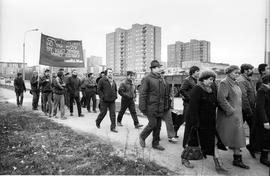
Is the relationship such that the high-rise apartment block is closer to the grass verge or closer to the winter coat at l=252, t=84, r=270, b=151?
the grass verge

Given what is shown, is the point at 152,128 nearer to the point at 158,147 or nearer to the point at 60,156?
the point at 158,147

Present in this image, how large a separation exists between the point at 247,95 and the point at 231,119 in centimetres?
125

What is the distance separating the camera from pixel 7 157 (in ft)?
16.4

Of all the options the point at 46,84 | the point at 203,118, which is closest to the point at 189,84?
the point at 203,118

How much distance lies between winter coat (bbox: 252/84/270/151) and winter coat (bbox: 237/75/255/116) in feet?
1.51

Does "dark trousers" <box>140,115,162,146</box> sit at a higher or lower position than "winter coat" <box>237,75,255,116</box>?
lower

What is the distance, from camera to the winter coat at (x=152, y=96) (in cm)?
555

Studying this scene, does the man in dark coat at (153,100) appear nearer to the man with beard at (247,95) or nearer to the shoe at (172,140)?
the shoe at (172,140)

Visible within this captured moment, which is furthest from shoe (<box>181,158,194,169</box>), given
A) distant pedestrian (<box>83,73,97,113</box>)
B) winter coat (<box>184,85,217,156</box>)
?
distant pedestrian (<box>83,73,97,113</box>)

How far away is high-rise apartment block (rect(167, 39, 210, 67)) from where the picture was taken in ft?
305

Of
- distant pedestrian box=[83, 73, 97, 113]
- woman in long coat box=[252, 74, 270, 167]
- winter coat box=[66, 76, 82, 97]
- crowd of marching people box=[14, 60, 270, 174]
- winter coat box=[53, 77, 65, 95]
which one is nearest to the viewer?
crowd of marching people box=[14, 60, 270, 174]

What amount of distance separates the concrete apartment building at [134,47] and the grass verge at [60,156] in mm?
85489

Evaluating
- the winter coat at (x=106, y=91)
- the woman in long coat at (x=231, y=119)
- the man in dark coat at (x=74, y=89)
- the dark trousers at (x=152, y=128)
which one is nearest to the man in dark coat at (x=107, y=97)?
the winter coat at (x=106, y=91)

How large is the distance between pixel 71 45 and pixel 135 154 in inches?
401
